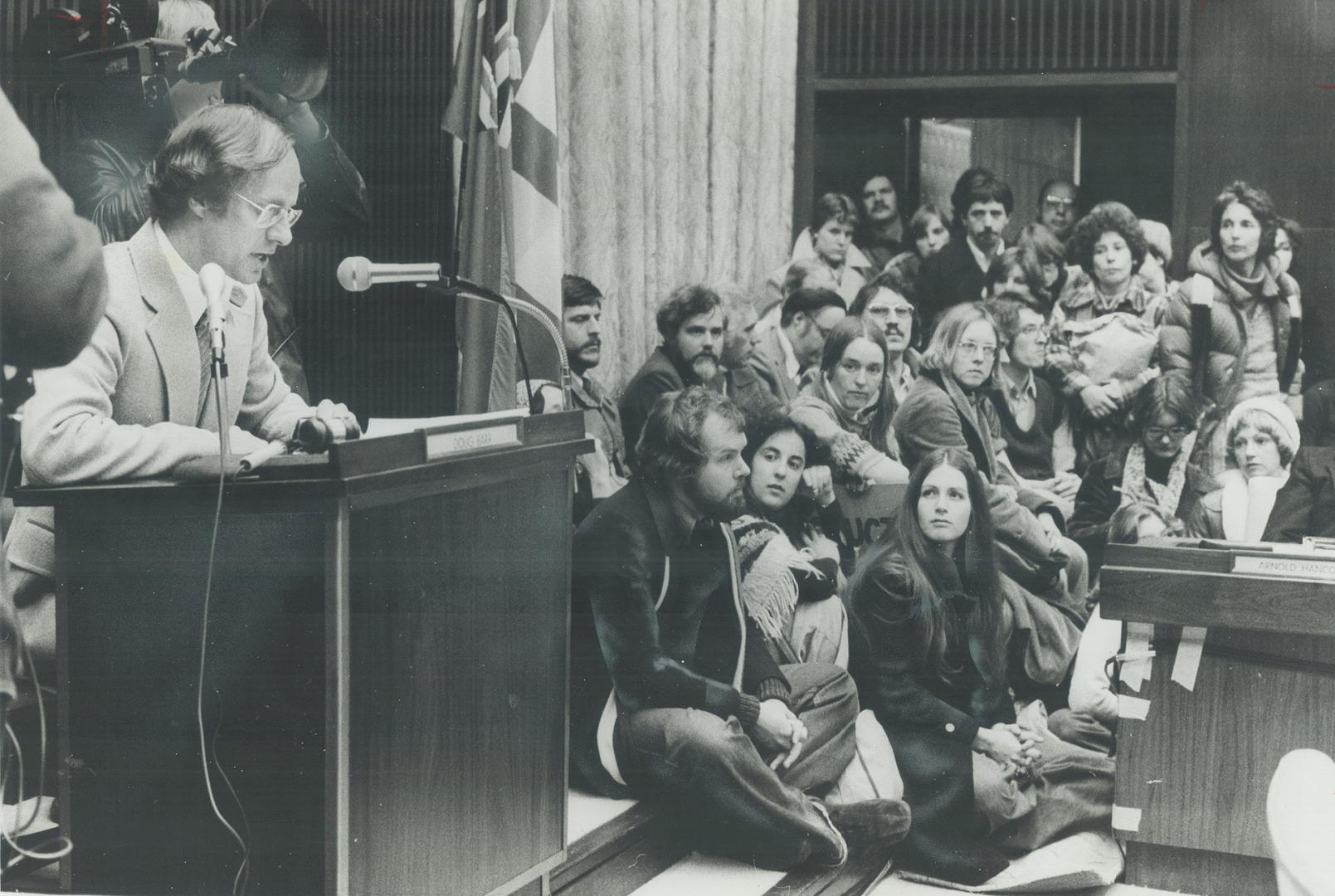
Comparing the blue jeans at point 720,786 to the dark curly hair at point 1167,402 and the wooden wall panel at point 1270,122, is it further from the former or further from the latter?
the wooden wall panel at point 1270,122

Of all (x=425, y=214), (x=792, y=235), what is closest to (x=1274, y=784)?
(x=792, y=235)

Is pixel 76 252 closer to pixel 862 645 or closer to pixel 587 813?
pixel 587 813

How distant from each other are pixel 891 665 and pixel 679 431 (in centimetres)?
80

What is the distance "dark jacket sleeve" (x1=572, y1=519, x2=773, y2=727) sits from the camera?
3.77 meters

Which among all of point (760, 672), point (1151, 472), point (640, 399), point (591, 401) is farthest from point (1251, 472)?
point (591, 401)

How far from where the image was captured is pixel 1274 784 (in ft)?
7.38

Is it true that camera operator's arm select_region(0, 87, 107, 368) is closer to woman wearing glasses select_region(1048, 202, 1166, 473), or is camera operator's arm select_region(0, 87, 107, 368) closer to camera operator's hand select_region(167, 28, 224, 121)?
camera operator's hand select_region(167, 28, 224, 121)

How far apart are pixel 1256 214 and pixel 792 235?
112 centimetres

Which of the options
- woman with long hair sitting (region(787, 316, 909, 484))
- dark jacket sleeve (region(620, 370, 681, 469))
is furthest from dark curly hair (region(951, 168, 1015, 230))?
dark jacket sleeve (region(620, 370, 681, 469))

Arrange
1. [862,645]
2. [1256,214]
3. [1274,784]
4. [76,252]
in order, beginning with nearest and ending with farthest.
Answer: [1274,784] → [76,252] → [1256,214] → [862,645]

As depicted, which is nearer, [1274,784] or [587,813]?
[1274,784]

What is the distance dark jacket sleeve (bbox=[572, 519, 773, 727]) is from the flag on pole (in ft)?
1.68

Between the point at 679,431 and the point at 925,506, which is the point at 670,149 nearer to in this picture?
the point at 679,431

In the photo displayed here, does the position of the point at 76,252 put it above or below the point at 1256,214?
below
